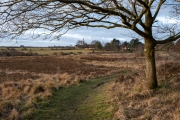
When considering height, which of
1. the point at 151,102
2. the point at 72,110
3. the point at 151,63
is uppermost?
the point at 151,63

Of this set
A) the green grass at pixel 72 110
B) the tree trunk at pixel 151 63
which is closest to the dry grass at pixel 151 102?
the tree trunk at pixel 151 63

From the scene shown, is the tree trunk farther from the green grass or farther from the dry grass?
the green grass

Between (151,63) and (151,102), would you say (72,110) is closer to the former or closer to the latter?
(151,102)

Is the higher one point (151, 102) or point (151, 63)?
point (151, 63)

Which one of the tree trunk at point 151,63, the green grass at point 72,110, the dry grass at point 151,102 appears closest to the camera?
the dry grass at point 151,102

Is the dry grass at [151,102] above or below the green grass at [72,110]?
above

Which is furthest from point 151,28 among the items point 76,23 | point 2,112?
point 2,112

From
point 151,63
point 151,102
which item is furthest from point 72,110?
point 151,63

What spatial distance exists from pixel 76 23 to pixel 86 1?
1391mm

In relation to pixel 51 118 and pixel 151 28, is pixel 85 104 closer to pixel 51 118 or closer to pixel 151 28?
pixel 51 118

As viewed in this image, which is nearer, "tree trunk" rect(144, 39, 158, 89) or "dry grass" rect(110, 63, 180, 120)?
"dry grass" rect(110, 63, 180, 120)

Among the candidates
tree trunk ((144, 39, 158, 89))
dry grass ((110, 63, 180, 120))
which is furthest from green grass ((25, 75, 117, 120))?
tree trunk ((144, 39, 158, 89))

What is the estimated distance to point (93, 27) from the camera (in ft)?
31.3

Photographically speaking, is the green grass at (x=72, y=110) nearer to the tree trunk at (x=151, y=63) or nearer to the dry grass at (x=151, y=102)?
the dry grass at (x=151, y=102)
